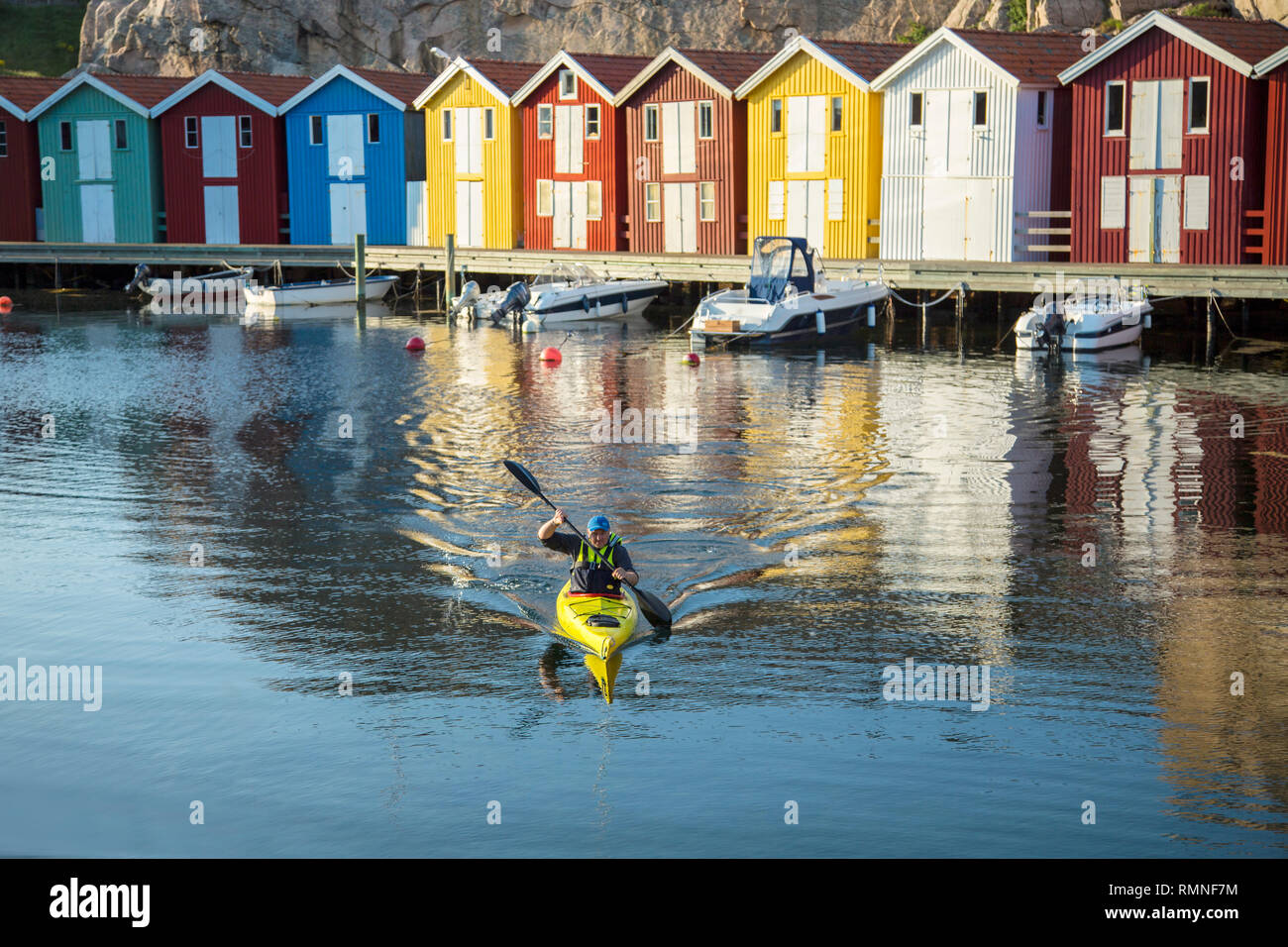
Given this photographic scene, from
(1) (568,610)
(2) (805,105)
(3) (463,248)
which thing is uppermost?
(2) (805,105)

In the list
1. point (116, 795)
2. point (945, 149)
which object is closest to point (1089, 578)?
point (116, 795)

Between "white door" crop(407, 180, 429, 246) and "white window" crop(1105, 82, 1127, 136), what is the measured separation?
2631 centimetres

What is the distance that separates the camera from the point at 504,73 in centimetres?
5719

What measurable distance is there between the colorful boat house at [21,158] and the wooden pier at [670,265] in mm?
1719

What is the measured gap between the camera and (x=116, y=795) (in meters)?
12.3

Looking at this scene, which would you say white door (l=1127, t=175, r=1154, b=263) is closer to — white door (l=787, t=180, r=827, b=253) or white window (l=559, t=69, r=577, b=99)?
white door (l=787, t=180, r=827, b=253)

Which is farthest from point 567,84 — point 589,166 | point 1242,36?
point 1242,36

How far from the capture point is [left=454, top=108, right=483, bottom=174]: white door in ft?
188

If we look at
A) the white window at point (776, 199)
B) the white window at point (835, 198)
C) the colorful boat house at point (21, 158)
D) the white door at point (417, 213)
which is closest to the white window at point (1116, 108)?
the white window at point (835, 198)

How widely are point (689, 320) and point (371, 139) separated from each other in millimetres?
17535

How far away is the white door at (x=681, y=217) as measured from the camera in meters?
52.4

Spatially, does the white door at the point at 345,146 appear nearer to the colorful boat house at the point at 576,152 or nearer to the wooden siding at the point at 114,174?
the colorful boat house at the point at 576,152

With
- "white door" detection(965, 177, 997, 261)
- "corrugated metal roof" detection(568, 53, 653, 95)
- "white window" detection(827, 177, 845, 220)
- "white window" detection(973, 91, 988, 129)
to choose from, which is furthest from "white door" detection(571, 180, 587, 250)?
"white window" detection(973, 91, 988, 129)
